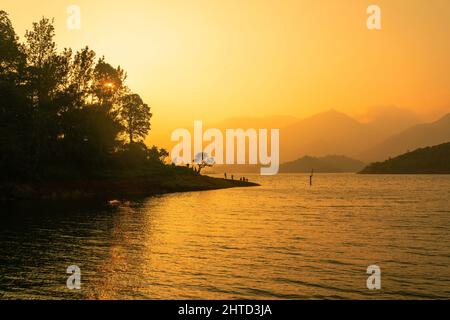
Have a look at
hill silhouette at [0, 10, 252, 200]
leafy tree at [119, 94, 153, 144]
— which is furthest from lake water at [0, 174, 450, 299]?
leafy tree at [119, 94, 153, 144]

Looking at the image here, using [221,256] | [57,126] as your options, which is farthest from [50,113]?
[221,256]

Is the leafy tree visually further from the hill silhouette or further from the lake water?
the lake water

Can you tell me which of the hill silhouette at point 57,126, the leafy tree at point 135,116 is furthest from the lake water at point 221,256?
the leafy tree at point 135,116

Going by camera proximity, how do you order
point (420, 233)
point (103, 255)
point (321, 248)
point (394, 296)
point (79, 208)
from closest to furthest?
point (394, 296), point (103, 255), point (321, 248), point (420, 233), point (79, 208)

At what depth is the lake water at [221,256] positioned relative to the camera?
20.4 m

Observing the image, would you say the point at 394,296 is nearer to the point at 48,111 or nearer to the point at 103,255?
the point at 103,255

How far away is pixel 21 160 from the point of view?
231 feet

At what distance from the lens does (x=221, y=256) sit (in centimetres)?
2848

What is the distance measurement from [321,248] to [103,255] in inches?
645

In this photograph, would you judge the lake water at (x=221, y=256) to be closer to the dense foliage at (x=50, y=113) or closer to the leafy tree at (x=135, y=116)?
the dense foliage at (x=50, y=113)

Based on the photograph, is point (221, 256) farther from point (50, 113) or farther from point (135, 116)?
point (135, 116)

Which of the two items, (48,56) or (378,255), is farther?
(48,56)
